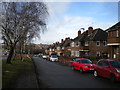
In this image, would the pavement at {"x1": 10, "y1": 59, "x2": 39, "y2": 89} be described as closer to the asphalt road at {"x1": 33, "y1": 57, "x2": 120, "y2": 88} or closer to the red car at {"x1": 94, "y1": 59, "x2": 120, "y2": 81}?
the asphalt road at {"x1": 33, "y1": 57, "x2": 120, "y2": 88}

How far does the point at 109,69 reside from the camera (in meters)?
11.2

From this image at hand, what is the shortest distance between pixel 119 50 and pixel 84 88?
1867 centimetres

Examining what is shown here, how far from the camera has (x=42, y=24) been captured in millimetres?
21594

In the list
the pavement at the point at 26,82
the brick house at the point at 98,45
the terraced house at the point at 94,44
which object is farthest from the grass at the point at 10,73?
the brick house at the point at 98,45

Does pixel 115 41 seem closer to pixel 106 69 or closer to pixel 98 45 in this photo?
pixel 98 45

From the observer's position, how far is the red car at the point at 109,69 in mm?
10484

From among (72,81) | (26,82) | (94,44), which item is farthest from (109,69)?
(94,44)

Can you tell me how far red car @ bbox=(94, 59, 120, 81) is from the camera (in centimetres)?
1048

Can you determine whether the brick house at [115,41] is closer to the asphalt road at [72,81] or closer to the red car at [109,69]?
the asphalt road at [72,81]

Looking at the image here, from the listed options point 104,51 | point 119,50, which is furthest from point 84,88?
point 104,51

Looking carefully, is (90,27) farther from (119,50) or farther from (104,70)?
(104,70)

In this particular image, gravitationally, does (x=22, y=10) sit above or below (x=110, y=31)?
above

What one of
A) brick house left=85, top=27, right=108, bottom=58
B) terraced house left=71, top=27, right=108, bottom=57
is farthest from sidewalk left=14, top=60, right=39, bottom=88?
brick house left=85, top=27, right=108, bottom=58

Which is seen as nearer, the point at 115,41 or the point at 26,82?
the point at 26,82
